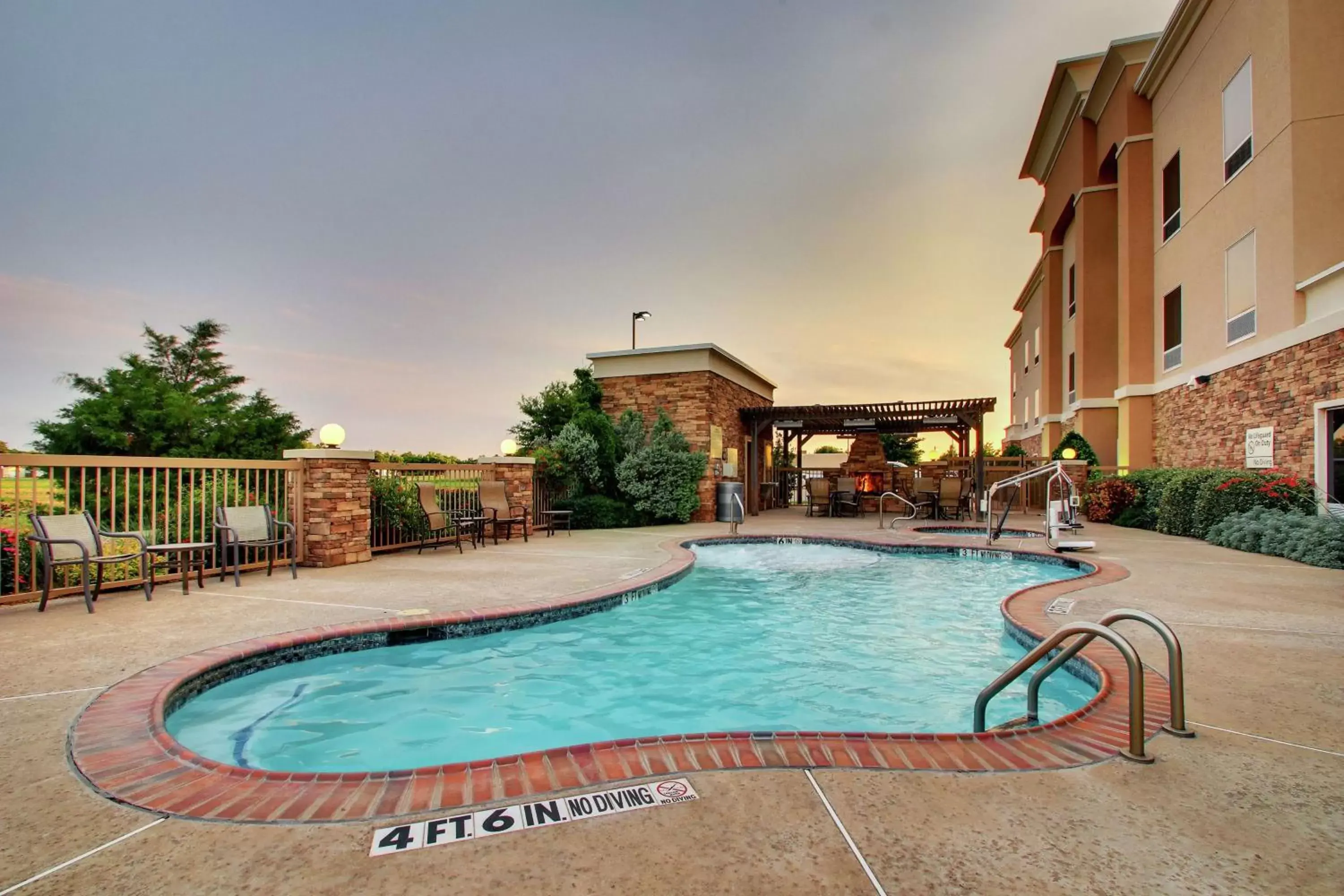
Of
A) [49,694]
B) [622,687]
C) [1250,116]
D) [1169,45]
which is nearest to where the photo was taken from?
[49,694]

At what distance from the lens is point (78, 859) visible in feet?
5.45

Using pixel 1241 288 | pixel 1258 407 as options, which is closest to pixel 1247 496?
pixel 1258 407

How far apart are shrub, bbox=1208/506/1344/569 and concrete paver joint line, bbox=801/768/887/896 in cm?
824

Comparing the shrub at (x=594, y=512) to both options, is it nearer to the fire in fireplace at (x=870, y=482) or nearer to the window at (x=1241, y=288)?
the fire in fireplace at (x=870, y=482)

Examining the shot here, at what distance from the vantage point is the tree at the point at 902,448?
3403cm

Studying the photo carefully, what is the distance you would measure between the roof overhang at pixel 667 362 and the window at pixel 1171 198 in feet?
32.7

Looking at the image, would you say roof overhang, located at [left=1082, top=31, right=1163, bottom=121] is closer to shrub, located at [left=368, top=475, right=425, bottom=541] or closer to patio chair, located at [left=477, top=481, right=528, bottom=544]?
patio chair, located at [left=477, top=481, right=528, bottom=544]

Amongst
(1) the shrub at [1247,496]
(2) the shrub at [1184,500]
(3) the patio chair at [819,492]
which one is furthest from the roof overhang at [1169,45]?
(3) the patio chair at [819,492]

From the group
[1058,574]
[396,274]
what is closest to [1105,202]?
[1058,574]

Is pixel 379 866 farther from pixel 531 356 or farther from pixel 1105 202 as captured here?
pixel 1105 202

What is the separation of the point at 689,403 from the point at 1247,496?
9.73 m

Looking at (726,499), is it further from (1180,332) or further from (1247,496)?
(1180,332)

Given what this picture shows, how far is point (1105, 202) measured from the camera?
1677cm

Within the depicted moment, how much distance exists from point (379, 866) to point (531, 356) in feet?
53.2
